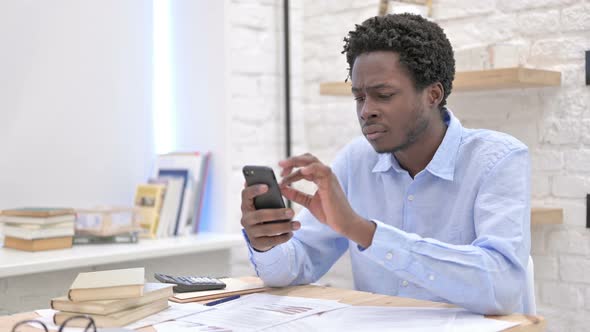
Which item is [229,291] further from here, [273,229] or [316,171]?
[316,171]

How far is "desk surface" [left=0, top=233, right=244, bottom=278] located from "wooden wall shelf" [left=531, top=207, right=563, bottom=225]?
3.39 ft

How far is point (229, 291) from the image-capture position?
5.32 ft

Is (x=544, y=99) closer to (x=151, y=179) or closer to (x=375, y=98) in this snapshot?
(x=375, y=98)

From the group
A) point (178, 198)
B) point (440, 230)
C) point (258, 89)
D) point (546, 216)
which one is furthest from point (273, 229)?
point (258, 89)

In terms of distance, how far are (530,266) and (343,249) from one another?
19.1 inches

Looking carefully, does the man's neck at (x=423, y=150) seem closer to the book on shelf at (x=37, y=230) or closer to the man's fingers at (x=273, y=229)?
the man's fingers at (x=273, y=229)

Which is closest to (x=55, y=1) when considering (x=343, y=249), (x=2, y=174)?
(x=2, y=174)

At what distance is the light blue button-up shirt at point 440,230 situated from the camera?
4.78ft

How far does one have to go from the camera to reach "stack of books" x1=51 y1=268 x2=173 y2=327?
1324mm

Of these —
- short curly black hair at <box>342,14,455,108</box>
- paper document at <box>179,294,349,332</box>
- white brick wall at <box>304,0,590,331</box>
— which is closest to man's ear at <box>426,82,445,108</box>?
short curly black hair at <box>342,14,455,108</box>

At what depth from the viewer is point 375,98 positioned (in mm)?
1695

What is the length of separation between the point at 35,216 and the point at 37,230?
5 cm

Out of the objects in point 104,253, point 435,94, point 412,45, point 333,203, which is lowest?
point 104,253

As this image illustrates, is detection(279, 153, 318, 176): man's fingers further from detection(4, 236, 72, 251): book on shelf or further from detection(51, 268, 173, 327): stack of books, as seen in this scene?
detection(4, 236, 72, 251): book on shelf
